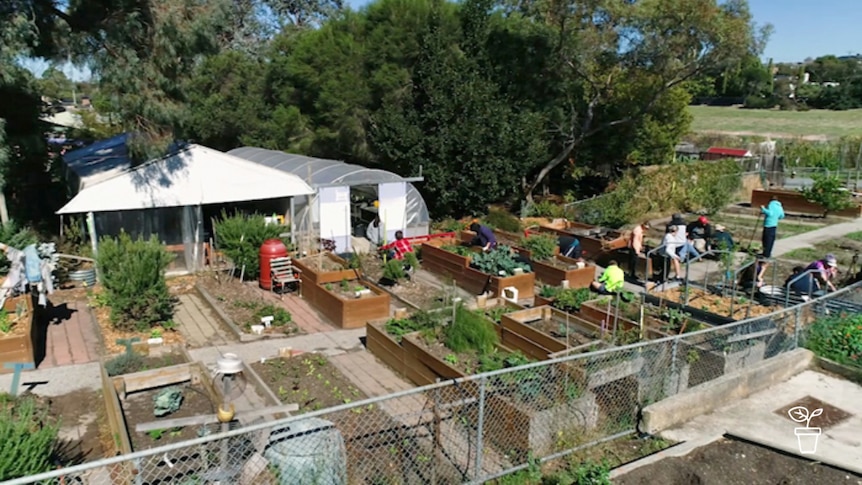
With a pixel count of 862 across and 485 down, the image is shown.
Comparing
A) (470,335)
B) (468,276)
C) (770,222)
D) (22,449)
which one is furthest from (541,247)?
(22,449)

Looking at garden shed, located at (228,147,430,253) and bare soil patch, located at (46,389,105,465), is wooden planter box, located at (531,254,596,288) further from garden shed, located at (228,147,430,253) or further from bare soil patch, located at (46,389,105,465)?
bare soil patch, located at (46,389,105,465)

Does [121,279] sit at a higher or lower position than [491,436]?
higher

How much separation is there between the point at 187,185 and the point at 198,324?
15.3 ft

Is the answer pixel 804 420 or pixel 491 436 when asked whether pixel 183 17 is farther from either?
pixel 804 420

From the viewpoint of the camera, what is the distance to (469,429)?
691 cm

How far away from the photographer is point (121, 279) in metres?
11.3

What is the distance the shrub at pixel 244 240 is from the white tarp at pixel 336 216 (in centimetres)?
264

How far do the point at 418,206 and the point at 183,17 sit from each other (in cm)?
810

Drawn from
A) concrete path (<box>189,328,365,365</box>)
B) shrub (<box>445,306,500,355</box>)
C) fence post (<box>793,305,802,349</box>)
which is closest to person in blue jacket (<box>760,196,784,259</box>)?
fence post (<box>793,305,802,349</box>)

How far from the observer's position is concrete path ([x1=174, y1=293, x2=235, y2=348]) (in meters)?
11.5

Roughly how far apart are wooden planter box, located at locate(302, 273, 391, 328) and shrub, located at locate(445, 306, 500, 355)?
2.99 metres

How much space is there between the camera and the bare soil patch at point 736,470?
6.27m

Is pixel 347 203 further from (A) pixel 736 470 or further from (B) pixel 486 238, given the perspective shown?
(A) pixel 736 470

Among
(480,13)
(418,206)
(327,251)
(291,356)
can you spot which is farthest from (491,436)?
(480,13)
